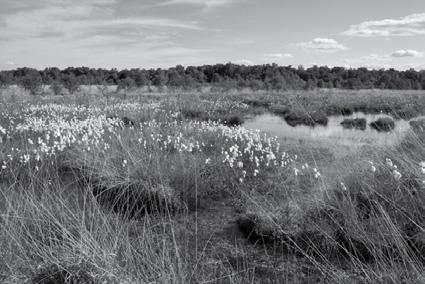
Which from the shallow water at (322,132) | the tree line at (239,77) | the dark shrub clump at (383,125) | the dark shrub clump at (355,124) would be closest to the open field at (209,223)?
the shallow water at (322,132)

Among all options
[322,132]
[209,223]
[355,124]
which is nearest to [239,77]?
[355,124]

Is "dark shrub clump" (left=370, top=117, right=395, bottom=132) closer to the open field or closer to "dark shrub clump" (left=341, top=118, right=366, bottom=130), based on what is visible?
"dark shrub clump" (left=341, top=118, right=366, bottom=130)

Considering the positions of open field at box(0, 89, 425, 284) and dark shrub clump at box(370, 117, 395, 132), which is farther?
dark shrub clump at box(370, 117, 395, 132)

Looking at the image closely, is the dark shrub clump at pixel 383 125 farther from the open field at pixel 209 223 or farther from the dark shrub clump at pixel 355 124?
the open field at pixel 209 223

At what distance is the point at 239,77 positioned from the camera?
54750mm

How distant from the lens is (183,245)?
14.6ft

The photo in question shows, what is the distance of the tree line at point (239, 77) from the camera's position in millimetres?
43209

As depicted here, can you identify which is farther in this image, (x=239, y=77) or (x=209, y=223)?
(x=239, y=77)

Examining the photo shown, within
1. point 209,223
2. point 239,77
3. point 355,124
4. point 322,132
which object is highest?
point 239,77

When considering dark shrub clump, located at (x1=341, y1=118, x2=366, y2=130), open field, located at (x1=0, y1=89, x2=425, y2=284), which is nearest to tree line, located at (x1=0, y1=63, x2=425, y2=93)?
dark shrub clump, located at (x1=341, y1=118, x2=366, y2=130)

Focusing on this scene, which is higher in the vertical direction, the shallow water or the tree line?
the tree line

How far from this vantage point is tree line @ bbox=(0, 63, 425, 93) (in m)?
43.2

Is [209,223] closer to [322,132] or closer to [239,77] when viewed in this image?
[322,132]

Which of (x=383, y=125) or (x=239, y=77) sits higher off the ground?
(x=239, y=77)
